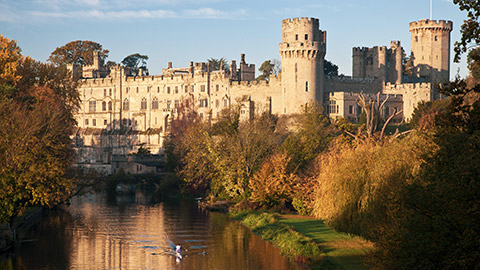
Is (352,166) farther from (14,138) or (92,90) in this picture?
(92,90)

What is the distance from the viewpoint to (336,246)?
3603cm

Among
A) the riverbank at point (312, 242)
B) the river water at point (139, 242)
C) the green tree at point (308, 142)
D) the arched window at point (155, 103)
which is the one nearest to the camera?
the riverbank at point (312, 242)

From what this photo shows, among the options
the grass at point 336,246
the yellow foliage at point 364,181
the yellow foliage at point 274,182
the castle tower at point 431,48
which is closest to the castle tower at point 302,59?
the castle tower at point 431,48

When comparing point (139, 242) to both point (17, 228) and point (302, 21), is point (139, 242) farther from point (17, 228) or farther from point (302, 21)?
point (302, 21)

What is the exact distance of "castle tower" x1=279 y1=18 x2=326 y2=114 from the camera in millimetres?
85562

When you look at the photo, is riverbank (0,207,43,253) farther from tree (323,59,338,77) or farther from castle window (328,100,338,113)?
tree (323,59,338,77)

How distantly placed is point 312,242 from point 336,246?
1.55 m

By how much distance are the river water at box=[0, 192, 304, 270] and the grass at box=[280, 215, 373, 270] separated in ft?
6.95

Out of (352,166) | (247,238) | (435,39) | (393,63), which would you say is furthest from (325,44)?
(352,166)

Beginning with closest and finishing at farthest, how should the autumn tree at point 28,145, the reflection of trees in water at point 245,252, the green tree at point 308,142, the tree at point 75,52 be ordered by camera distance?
1. the reflection of trees in water at point 245,252
2. the autumn tree at point 28,145
3. the green tree at point 308,142
4. the tree at point 75,52

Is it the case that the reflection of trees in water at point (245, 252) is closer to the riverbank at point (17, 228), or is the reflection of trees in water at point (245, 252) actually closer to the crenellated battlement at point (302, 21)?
the riverbank at point (17, 228)

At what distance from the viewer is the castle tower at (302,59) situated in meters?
85.6

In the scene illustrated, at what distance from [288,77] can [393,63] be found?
1926 centimetres

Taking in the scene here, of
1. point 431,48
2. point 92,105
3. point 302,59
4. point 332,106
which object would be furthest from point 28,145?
point 92,105
